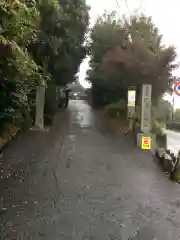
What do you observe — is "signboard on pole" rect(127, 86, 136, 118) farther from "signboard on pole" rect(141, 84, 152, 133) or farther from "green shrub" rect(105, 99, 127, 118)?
"green shrub" rect(105, 99, 127, 118)

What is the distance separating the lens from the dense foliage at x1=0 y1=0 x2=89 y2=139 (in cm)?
571

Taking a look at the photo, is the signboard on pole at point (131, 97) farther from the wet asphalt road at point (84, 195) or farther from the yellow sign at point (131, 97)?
the wet asphalt road at point (84, 195)

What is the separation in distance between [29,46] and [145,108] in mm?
4981

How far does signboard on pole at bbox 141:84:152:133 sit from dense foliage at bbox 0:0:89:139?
3278mm

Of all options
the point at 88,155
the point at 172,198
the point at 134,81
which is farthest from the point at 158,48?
the point at 172,198

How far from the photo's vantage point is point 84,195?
7.39 meters

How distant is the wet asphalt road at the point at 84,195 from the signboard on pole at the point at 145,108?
104cm

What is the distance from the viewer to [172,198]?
772 centimetres

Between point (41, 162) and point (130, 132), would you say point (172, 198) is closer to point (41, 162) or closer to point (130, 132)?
point (41, 162)

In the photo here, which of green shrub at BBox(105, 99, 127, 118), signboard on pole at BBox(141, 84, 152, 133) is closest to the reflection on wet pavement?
green shrub at BBox(105, 99, 127, 118)

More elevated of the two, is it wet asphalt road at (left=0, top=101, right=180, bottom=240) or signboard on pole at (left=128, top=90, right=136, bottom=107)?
signboard on pole at (left=128, top=90, right=136, bottom=107)

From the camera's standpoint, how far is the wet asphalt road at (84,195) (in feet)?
18.7

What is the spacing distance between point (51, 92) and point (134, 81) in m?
4.24

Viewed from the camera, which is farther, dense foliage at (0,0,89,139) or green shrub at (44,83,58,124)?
green shrub at (44,83,58,124)
